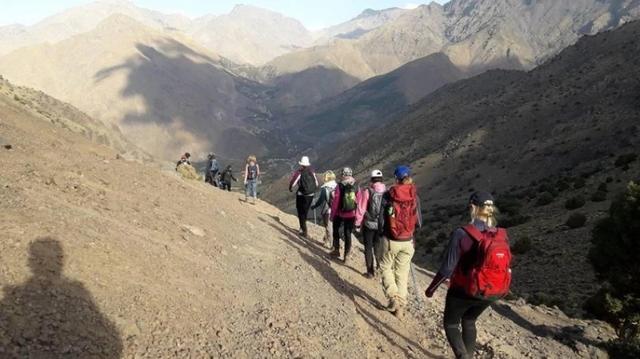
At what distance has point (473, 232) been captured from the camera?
19.1 feet

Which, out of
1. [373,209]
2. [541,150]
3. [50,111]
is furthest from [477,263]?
[50,111]

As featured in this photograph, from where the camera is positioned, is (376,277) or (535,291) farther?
(535,291)

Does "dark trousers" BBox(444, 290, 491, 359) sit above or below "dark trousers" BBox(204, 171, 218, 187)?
above

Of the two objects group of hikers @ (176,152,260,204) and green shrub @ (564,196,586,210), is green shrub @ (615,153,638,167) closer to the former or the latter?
green shrub @ (564,196,586,210)

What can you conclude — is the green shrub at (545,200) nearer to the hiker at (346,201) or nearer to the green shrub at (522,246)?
the green shrub at (522,246)

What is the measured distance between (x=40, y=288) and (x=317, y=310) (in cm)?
407

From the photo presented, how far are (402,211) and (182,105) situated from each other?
6561 inches

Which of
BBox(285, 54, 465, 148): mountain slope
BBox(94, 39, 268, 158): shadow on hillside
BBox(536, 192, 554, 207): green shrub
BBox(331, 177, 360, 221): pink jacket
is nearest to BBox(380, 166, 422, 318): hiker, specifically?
BBox(331, 177, 360, 221): pink jacket

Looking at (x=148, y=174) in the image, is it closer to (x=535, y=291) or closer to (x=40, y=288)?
(x=40, y=288)

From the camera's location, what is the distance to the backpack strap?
578 cm

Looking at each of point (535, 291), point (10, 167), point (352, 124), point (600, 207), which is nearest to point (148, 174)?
point (10, 167)

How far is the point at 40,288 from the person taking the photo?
5711mm

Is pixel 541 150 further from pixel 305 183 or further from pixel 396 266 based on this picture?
pixel 396 266

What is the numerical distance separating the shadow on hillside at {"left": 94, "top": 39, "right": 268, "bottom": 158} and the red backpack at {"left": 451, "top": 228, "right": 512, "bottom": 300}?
146 meters
